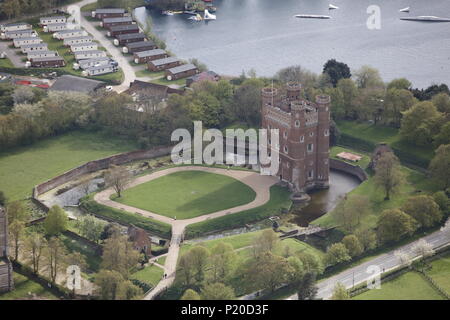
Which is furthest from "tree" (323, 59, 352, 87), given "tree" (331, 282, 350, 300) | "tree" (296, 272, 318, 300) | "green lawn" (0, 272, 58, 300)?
"green lawn" (0, 272, 58, 300)

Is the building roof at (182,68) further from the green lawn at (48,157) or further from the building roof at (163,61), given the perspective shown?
the green lawn at (48,157)

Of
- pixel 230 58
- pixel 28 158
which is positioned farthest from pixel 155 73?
pixel 28 158

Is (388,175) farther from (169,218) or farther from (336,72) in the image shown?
(336,72)

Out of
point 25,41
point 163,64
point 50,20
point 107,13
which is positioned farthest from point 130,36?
point 25,41

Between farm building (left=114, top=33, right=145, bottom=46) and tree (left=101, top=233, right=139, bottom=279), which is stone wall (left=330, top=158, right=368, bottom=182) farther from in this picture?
farm building (left=114, top=33, right=145, bottom=46)

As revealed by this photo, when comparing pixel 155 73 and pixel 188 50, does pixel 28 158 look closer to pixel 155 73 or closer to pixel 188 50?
pixel 155 73
